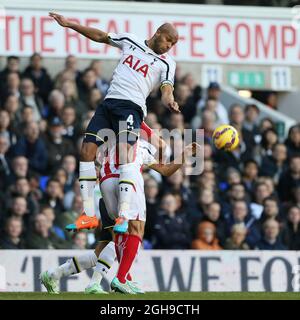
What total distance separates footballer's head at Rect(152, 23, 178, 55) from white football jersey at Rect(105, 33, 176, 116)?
0.09 metres

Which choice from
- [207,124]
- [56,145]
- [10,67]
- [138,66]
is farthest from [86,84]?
[138,66]

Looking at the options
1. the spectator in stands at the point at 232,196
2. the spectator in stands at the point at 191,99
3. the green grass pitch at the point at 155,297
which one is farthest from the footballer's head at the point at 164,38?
the spectator in stands at the point at 191,99

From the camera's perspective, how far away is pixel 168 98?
534 inches

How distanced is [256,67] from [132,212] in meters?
11.3

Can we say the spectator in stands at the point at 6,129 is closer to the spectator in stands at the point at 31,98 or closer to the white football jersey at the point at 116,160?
the spectator in stands at the point at 31,98

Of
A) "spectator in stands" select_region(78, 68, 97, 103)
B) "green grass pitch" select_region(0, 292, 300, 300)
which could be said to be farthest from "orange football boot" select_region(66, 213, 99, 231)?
"spectator in stands" select_region(78, 68, 97, 103)

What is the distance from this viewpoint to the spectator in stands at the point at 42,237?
19.0 metres

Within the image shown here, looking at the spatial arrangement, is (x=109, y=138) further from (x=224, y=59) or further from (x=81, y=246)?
(x=224, y=59)

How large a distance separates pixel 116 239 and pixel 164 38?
7.57 feet

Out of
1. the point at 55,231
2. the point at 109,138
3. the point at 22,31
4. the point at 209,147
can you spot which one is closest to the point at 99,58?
the point at 22,31

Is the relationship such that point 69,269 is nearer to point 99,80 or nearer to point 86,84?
point 86,84

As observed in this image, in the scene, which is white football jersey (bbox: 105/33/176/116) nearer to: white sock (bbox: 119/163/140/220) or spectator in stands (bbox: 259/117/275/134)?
white sock (bbox: 119/163/140/220)

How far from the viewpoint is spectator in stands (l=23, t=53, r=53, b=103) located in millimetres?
20969

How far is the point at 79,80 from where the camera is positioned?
21453mm
